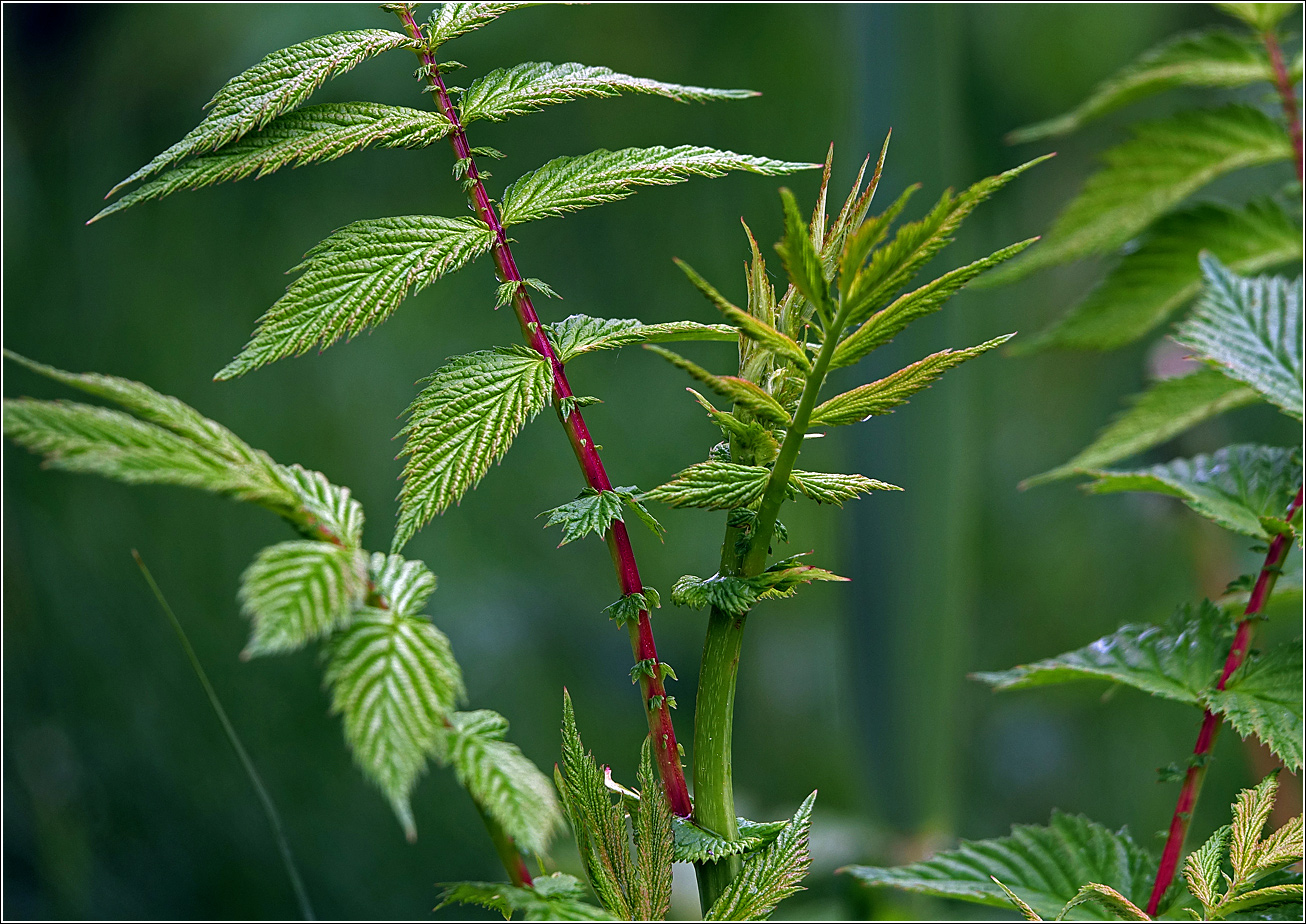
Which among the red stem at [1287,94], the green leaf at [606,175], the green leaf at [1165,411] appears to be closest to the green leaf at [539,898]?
the green leaf at [606,175]

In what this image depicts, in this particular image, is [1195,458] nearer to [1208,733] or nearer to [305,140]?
[1208,733]

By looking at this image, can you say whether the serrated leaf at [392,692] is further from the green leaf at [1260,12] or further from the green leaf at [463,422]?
the green leaf at [1260,12]

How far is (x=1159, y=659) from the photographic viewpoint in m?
0.24

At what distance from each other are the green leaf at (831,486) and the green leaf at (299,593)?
2.7 inches

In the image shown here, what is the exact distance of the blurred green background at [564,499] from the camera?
523mm

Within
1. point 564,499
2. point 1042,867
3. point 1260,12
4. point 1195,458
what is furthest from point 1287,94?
point 564,499

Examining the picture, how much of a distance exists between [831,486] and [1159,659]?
5.4 inches

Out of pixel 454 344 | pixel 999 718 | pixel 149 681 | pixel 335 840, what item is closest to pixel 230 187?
pixel 454 344

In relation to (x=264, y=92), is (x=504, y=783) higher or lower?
lower

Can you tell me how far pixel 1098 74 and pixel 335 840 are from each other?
1043mm

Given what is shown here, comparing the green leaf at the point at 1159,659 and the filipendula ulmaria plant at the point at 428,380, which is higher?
the filipendula ulmaria plant at the point at 428,380

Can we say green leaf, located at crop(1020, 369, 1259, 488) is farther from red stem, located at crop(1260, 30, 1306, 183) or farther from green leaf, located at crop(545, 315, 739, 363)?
green leaf, located at crop(545, 315, 739, 363)

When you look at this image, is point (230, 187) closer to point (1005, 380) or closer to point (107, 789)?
point (107, 789)

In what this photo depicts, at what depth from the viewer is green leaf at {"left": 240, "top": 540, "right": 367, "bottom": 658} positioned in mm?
108
